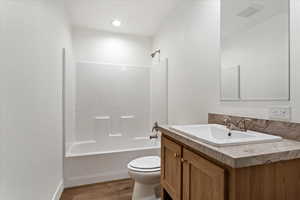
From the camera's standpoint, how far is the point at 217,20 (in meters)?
1.62

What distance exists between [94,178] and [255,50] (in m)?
2.43

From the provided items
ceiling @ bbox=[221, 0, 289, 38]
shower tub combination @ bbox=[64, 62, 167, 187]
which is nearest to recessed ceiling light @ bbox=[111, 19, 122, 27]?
shower tub combination @ bbox=[64, 62, 167, 187]

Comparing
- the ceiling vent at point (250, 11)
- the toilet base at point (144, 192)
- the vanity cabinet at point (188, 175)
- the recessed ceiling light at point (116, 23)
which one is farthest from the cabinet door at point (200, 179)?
the recessed ceiling light at point (116, 23)

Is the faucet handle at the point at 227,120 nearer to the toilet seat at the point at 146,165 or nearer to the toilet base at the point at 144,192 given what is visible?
the toilet seat at the point at 146,165

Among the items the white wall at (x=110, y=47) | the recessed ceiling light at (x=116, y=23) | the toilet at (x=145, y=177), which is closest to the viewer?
the toilet at (x=145, y=177)

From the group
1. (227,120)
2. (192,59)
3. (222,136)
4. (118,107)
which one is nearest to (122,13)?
(192,59)

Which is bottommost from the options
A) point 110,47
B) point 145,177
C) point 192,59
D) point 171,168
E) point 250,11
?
point 145,177

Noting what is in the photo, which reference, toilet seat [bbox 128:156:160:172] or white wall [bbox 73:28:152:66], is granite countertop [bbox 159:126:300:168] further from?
white wall [bbox 73:28:152:66]

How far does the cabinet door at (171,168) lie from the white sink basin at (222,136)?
16 centimetres

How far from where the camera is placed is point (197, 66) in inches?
73.3

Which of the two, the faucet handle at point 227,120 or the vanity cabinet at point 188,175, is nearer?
the vanity cabinet at point 188,175

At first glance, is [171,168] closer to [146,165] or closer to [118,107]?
[146,165]

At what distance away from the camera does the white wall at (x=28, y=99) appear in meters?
0.89

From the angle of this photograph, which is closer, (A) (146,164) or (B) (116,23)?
(A) (146,164)
